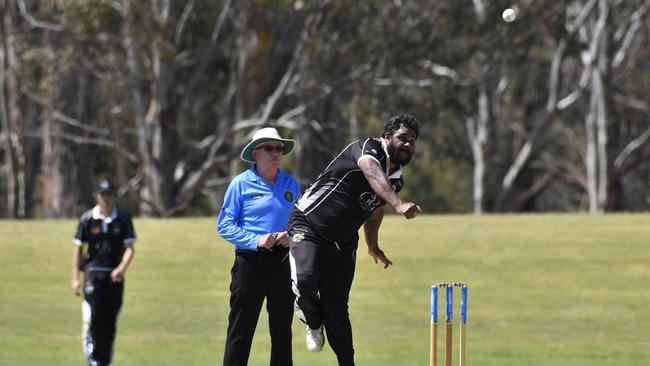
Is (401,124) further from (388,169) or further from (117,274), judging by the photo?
(117,274)

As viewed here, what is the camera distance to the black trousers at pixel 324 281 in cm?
818

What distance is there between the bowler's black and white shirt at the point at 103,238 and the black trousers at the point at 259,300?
3558 mm

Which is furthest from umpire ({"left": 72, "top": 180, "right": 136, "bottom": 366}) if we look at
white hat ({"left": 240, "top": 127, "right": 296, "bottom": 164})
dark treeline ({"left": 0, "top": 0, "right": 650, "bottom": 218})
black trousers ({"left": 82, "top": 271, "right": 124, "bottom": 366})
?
dark treeline ({"left": 0, "top": 0, "right": 650, "bottom": 218})

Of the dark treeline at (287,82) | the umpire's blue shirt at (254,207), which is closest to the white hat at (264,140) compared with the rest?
the umpire's blue shirt at (254,207)

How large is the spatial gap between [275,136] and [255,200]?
43cm

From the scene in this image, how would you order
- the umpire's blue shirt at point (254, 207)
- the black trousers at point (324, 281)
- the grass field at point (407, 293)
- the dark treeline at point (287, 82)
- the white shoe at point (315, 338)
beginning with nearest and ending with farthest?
the black trousers at point (324, 281) < the white shoe at point (315, 338) < the umpire's blue shirt at point (254, 207) < the grass field at point (407, 293) < the dark treeline at point (287, 82)

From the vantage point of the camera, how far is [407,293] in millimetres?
22203

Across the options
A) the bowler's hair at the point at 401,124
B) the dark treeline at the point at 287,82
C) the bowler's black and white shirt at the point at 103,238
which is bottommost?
the bowler's black and white shirt at the point at 103,238

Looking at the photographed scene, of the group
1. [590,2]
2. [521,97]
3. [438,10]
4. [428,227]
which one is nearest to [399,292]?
[428,227]

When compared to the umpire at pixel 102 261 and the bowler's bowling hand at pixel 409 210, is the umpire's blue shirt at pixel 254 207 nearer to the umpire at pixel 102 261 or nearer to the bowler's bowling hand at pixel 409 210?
the bowler's bowling hand at pixel 409 210

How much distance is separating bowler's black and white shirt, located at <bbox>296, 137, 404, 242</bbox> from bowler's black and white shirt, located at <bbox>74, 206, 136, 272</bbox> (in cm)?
425

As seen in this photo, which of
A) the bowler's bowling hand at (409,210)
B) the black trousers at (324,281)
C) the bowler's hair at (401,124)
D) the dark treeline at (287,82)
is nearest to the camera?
the bowler's bowling hand at (409,210)

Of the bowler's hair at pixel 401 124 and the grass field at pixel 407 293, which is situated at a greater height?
the bowler's hair at pixel 401 124

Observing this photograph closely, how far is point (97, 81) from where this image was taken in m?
39.3
